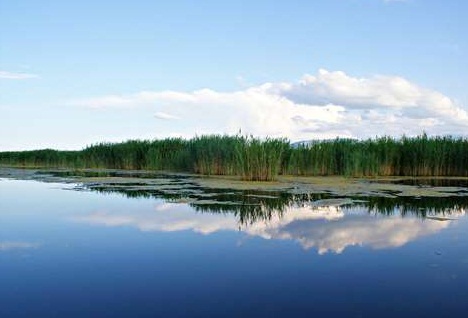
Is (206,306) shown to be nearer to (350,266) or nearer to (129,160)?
(350,266)

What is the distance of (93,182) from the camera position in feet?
44.0

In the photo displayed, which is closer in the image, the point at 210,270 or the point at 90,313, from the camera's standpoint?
the point at 90,313

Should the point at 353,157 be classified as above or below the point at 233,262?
above

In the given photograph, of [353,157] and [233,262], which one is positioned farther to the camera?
[353,157]

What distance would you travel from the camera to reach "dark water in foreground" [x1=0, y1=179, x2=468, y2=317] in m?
3.34

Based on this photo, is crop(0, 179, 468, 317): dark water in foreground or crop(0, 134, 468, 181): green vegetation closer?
crop(0, 179, 468, 317): dark water in foreground

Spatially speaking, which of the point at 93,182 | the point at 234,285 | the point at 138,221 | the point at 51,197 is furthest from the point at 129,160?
the point at 234,285

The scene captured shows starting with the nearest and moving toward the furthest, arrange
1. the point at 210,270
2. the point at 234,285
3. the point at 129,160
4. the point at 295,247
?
the point at 234,285
the point at 210,270
the point at 295,247
the point at 129,160

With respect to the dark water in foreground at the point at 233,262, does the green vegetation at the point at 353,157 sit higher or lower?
higher

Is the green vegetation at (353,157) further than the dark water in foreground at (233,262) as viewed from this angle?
Yes

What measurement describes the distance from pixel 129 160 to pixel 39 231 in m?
15.8

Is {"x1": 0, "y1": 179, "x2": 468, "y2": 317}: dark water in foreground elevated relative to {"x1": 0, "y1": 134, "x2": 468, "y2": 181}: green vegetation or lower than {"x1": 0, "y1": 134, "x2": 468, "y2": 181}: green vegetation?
lower

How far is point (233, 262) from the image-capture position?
4512mm

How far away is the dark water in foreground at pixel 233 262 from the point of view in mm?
3344
